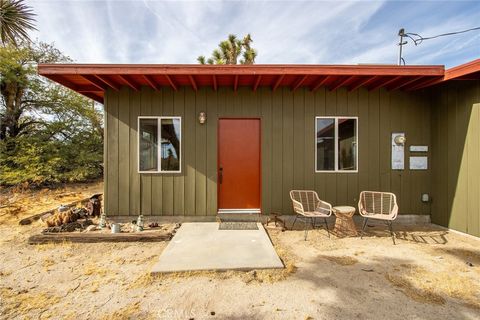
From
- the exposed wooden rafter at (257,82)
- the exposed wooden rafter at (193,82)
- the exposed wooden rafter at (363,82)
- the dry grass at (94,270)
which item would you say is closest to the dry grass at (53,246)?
the dry grass at (94,270)

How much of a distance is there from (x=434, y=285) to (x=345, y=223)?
1.57m

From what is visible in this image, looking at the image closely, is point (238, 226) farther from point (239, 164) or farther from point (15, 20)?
point (15, 20)

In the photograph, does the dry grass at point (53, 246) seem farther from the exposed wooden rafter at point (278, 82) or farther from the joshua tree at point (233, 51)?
the joshua tree at point (233, 51)

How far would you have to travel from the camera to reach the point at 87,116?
372 inches

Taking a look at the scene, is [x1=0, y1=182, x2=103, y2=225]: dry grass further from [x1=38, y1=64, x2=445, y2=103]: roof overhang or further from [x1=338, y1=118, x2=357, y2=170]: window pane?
[x1=338, y1=118, x2=357, y2=170]: window pane

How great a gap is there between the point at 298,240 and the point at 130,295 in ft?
8.16

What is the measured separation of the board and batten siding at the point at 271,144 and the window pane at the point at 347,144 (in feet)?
0.42

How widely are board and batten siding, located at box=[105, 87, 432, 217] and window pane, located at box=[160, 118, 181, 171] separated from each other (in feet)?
0.45

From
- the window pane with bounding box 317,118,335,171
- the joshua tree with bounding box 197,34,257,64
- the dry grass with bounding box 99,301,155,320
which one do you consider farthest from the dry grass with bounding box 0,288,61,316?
the joshua tree with bounding box 197,34,257,64

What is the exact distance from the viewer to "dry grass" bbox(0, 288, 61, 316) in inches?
76.1

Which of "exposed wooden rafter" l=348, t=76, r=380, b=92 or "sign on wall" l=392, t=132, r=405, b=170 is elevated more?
"exposed wooden rafter" l=348, t=76, r=380, b=92

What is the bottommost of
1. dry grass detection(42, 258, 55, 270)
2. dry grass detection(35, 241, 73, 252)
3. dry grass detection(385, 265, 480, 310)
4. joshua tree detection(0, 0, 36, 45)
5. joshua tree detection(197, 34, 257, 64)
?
dry grass detection(385, 265, 480, 310)

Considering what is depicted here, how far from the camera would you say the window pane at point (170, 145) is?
4.43 metres

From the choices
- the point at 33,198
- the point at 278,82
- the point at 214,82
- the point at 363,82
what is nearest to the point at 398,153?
the point at 363,82
